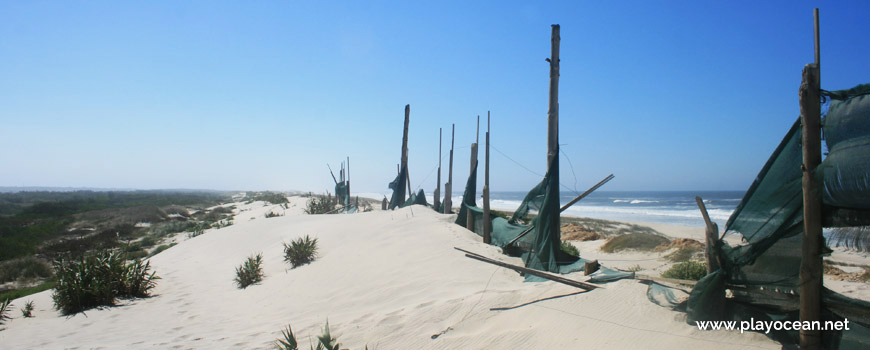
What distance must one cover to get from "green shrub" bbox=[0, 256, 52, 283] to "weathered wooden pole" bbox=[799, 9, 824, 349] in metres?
17.0

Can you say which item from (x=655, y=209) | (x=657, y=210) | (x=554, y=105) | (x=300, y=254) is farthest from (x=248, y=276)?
(x=655, y=209)

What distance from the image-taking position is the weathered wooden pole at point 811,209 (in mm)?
3428

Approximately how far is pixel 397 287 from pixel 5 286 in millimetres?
11382

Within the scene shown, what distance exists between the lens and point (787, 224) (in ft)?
12.3

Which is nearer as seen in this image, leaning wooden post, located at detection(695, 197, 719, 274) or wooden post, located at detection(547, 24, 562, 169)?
leaning wooden post, located at detection(695, 197, 719, 274)

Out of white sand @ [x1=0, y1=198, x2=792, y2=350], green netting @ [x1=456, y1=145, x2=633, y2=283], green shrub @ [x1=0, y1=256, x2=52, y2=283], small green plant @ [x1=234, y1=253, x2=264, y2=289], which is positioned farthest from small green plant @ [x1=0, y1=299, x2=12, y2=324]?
green netting @ [x1=456, y1=145, x2=633, y2=283]

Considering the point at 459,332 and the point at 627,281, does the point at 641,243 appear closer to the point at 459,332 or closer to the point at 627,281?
the point at 627,281

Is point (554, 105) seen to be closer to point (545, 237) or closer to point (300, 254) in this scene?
point (545, 237)

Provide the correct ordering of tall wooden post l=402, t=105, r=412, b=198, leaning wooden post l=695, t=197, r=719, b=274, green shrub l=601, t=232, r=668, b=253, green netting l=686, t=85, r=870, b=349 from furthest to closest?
tall wooden post l=402, t=105, r=412, b=198 < green shrub l=601, t=232, r=668, b=253 < leaning wooden post l=695, t=197, r=719, b=274 < green netting l=686, t=85, r=870, b=349

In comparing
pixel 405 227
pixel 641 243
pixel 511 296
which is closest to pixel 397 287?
pixel 511 296

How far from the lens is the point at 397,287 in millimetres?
7367

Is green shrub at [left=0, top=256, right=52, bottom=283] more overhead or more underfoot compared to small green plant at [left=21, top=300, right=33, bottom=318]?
more underfoot

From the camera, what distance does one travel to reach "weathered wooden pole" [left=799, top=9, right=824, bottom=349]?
3.43m

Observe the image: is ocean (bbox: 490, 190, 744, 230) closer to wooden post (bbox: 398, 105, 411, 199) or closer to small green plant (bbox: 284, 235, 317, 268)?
wooden post (bbox: 398, 105, 411, 199)
